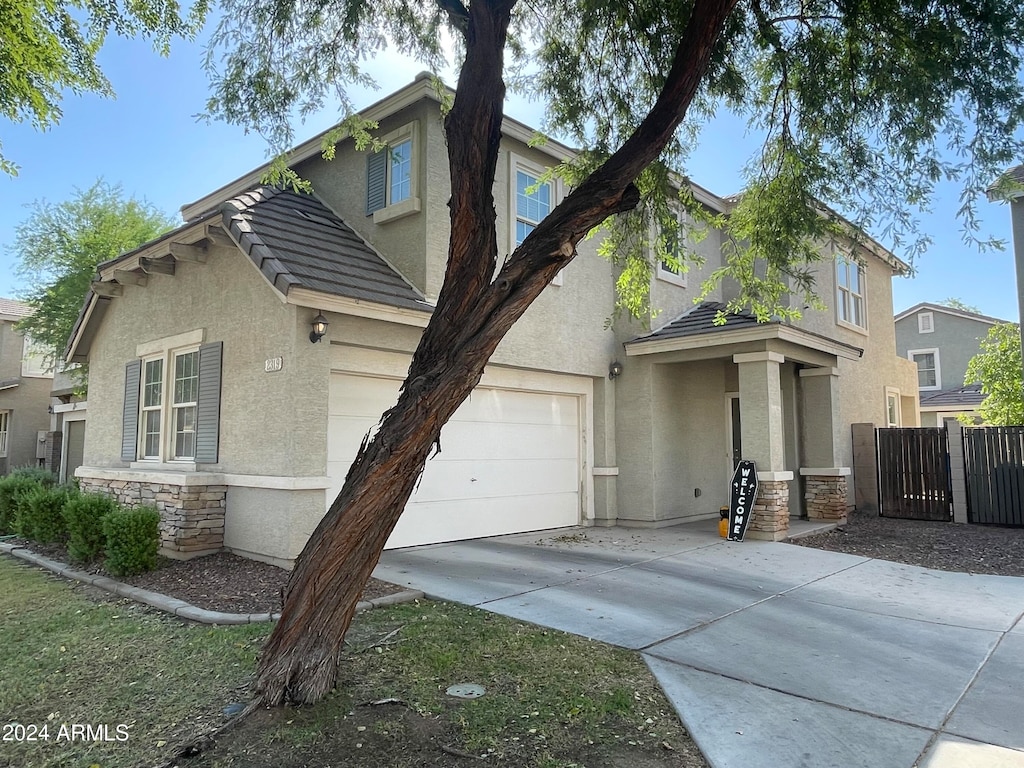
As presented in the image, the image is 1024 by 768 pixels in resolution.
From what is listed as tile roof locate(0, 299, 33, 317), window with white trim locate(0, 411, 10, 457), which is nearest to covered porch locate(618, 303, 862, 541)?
window with white trim locate(0, 411, 10, 457)

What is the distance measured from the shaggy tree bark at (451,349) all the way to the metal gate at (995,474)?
11.1 meters

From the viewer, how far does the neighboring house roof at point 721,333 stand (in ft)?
33.5

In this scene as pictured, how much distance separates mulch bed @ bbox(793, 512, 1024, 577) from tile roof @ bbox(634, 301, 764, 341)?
353 cm

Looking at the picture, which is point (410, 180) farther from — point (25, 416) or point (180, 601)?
point (25, 416)

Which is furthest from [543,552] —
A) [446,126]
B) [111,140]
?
[111,140]

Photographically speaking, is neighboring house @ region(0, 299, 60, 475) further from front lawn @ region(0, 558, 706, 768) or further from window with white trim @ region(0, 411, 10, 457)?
front lawn @ region(0, 558, 706, 768)

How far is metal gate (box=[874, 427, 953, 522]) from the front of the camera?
1292 centimetres

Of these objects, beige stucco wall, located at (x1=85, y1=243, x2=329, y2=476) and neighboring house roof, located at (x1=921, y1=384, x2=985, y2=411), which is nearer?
beige stucco wall, located at (x1=85, y1=243, x2=329, y2=476)

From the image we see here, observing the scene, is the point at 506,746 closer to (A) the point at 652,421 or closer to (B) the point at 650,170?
(B) the point at 650,170

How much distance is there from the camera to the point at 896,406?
57.9 ft

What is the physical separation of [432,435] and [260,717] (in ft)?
6.08

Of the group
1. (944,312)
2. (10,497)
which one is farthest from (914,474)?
(944,312)

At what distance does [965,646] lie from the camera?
5.31 metres

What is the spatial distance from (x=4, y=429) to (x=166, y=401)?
1942 cm
